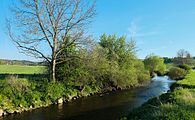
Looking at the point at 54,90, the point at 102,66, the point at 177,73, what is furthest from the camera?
the point at 177,73

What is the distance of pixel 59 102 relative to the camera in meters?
29.5

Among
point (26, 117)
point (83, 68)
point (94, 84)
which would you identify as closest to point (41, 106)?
point (26, 117)

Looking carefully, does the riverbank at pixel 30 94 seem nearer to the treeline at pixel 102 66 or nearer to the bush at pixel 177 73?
the treeline at pixel 102 66

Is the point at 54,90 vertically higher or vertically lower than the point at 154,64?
lower

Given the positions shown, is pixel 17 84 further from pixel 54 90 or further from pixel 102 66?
pixel 102 66

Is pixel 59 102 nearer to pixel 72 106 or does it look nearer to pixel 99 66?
pixel 72 106

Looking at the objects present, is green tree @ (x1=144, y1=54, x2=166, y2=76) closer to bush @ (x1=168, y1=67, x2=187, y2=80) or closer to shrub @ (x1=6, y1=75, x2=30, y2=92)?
bush @ (x1=168, y1=67, x2=187, y2=80)

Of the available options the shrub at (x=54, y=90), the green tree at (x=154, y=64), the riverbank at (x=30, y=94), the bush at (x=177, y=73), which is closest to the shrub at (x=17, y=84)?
the riverbank at (x=30, y=94)

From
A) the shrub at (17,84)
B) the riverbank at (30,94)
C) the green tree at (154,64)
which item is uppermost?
the green tree at (154,64)

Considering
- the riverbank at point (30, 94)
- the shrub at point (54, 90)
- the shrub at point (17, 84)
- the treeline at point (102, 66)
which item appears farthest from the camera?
the treeline at point (102, 66)

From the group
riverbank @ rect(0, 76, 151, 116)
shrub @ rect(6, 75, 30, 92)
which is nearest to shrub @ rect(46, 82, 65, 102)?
riverbank @ rect(0, 76, 151, 116)

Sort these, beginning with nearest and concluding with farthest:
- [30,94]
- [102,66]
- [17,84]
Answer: [30,94] < [17,84] < [102,66]

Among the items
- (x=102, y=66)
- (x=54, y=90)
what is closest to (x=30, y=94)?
(x=54, y=90)

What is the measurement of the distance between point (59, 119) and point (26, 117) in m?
2.78
